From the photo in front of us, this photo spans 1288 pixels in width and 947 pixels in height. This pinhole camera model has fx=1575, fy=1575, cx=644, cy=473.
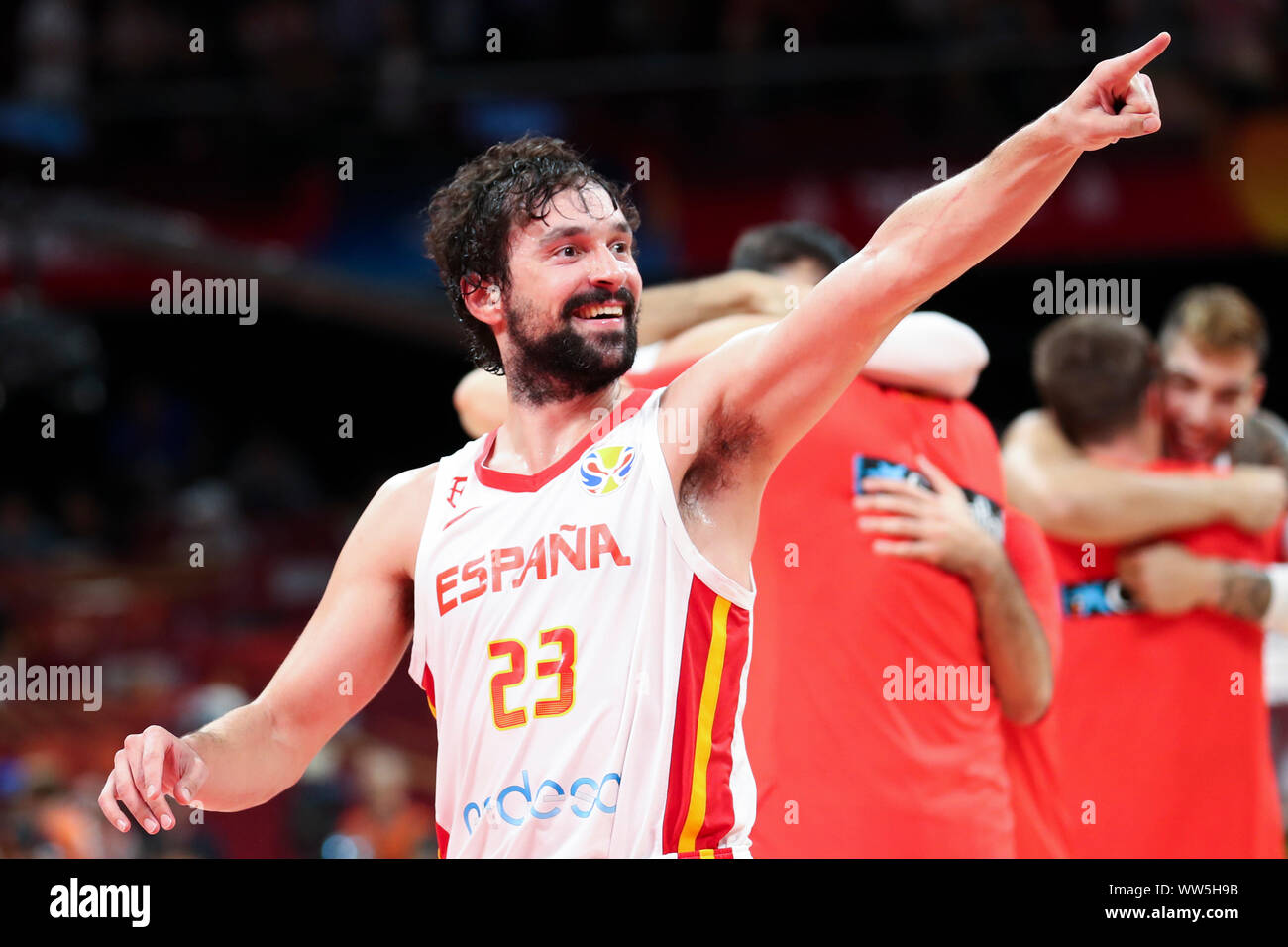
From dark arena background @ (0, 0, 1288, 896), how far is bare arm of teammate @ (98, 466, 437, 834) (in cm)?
584

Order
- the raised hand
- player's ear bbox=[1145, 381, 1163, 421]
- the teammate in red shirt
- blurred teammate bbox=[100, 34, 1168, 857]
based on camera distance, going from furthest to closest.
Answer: player's ear bbox=[1145, 381, 1163, 421], the teammate in red shirt, blurred teammate bbox=[100, 34, 1168, 857], the raised hand

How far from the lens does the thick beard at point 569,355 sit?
286cm

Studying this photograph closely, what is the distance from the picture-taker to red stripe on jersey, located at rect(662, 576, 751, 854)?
265 cm

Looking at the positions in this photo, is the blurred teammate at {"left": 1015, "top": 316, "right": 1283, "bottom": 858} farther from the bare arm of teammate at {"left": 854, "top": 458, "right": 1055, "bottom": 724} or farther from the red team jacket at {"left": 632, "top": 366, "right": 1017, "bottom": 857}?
the red team jacket at {"left": 632, "top": 366, "right": 1017, "bottom": 857}

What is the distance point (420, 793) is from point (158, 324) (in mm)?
6409

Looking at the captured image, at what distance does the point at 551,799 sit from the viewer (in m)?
2.68

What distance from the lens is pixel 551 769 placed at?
2.67 m

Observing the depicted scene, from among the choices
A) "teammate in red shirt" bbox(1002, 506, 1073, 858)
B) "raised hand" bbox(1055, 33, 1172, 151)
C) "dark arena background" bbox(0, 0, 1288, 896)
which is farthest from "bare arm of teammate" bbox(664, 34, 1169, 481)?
"dark arena background" bbox(0, 0, 1288, 896)

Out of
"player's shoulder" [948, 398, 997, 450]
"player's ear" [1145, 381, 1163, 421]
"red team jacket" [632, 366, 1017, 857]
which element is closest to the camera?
"red team jacket" [632, 366, 1017, 857]

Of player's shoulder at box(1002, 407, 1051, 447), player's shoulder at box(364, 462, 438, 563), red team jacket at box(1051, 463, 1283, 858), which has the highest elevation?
player's shoulder at box(1002, 407, 1051, 447)

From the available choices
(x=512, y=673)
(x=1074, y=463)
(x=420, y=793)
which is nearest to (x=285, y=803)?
(x=420, y=793)

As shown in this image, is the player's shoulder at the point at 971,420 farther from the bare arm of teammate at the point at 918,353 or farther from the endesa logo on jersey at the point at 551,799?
the endesa logo on jersey at the point at 551,799

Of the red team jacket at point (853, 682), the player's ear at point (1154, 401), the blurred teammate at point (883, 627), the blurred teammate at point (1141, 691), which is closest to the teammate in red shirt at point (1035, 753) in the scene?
the blurred teammate at point (883, 627)

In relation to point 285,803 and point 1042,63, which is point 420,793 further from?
point 1042,63
